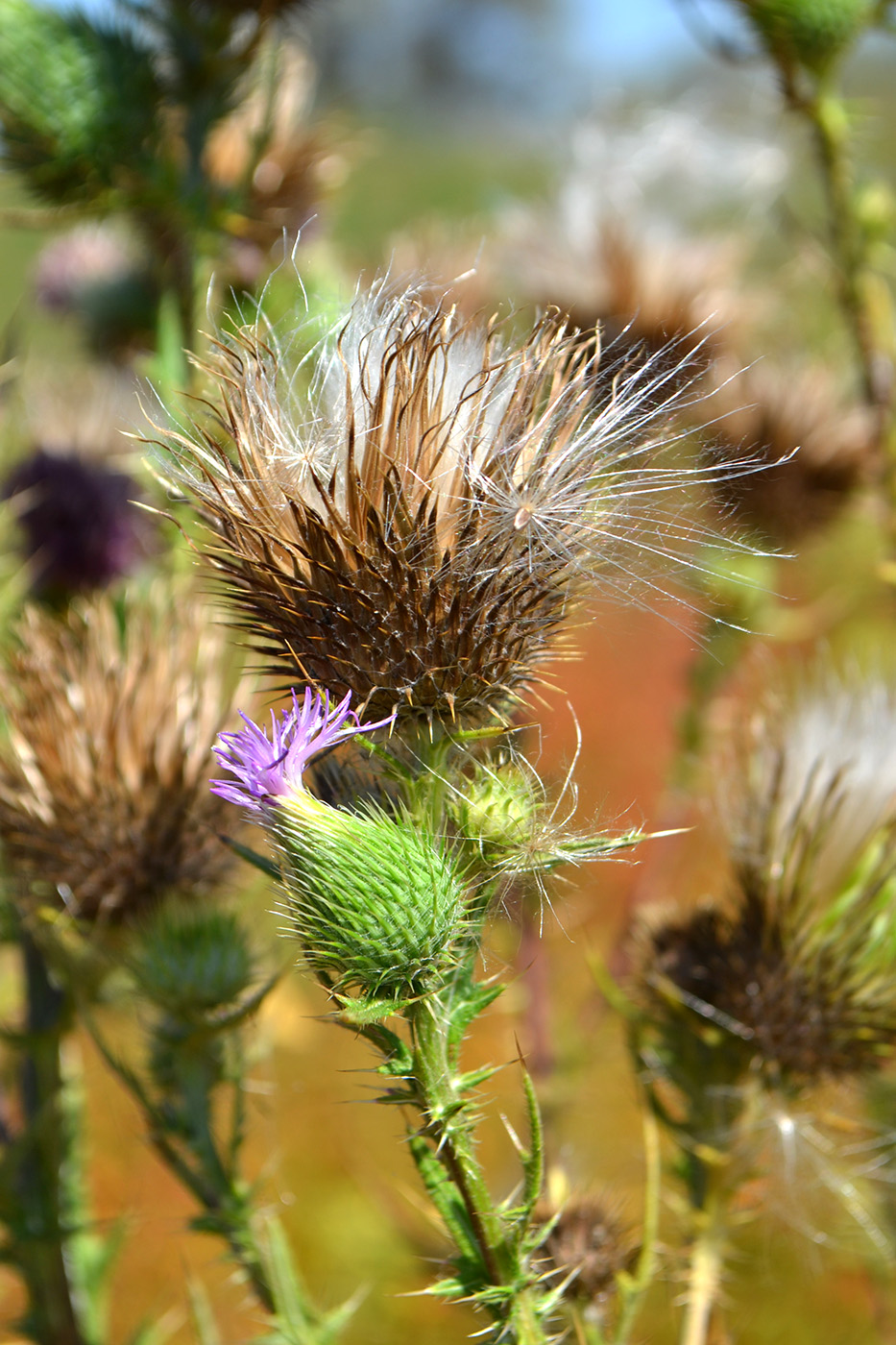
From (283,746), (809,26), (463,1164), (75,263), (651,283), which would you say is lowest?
(463,1164)

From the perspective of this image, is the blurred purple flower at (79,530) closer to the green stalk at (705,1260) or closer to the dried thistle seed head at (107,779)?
the dried thistle seed head at (107,779)

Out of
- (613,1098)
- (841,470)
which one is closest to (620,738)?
(613,1098)

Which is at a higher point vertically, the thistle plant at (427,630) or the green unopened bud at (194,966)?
the thistle plant at (427,630)

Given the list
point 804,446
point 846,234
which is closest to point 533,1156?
point 846,234

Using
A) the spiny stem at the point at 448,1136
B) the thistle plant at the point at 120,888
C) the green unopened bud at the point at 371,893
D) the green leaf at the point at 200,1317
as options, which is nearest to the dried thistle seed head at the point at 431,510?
the green unopened bud at the point at 371,893

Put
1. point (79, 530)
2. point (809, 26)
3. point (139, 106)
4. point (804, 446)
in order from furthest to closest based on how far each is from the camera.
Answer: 1. point (804, 446)
2. point (79, 530)
3. point (139, 106)
4. point (809, 26)

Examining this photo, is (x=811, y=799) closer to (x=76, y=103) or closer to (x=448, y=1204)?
(x=448, y=1204)
